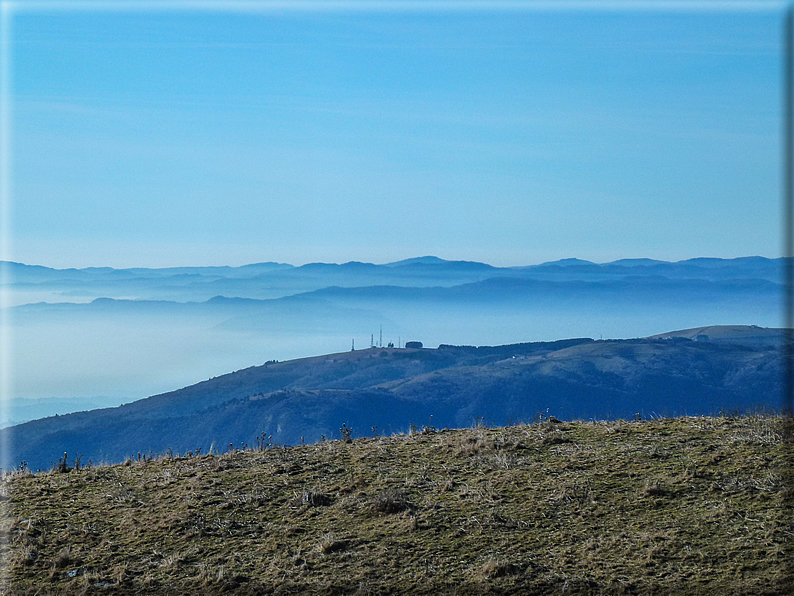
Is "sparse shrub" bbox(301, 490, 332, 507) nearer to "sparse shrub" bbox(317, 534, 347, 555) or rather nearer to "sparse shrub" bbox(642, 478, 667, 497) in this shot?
"sparse shrub" bbox(317, 534, 347, 555)

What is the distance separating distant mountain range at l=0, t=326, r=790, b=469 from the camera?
446 ft

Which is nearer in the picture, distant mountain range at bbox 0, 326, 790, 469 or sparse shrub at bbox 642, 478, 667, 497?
sparse shrub at bbox 642, 478, 667, 497

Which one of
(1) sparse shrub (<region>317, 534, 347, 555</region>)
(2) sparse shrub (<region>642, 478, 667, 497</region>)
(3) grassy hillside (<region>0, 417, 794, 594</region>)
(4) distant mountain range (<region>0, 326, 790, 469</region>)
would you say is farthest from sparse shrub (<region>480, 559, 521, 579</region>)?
(4) distant mountain range (<region>0, 326, 790, 469</region>)

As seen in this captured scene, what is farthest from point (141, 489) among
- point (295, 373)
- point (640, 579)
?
point (295, 373)

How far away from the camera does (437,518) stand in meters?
11.0

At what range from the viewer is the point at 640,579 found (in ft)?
29.8

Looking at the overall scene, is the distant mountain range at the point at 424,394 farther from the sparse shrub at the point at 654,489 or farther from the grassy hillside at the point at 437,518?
the sparse shrub at the point at 654,489

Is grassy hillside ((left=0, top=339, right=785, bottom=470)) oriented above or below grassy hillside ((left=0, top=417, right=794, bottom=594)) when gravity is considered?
below

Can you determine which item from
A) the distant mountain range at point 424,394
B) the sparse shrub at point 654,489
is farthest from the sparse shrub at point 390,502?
the distant mountain range at point 424,394

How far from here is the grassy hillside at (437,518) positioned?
372 inches

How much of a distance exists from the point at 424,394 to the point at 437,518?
5542 inches

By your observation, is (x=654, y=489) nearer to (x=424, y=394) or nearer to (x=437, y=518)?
(x=437, y=518)

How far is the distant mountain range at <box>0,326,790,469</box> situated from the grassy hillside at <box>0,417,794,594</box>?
108m

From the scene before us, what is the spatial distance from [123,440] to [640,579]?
5660 inches
